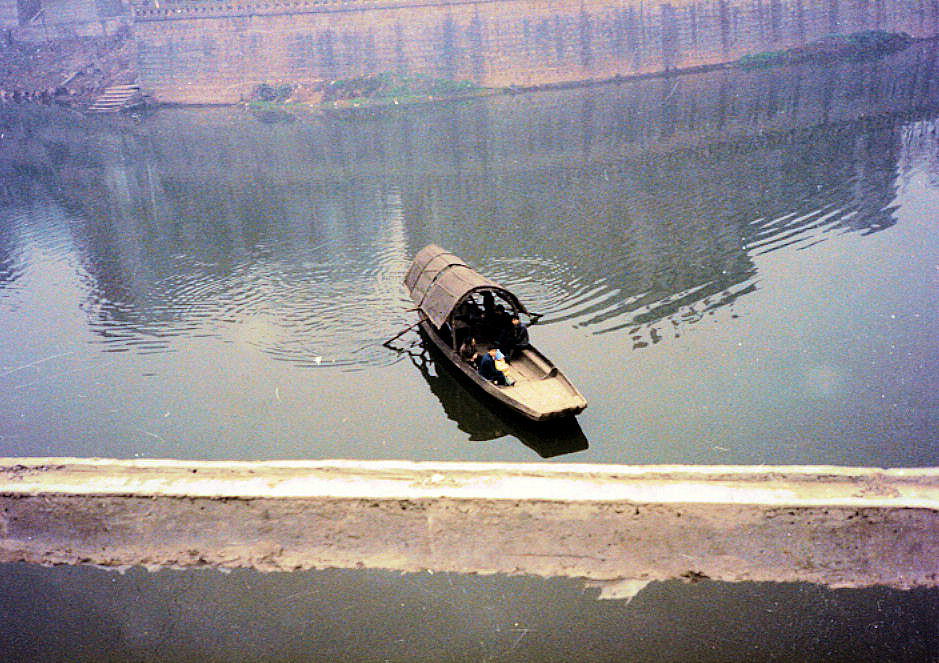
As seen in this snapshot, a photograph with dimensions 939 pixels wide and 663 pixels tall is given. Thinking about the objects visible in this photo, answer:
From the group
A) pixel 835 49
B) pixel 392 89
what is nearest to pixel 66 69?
pixel 392 89

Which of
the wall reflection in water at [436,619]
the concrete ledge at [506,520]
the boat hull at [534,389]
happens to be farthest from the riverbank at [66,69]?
the wall reflection in water at [436,619]

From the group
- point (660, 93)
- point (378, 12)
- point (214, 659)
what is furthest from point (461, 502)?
point (378, 12)

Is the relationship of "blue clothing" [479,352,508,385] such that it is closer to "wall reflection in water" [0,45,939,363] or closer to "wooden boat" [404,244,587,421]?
"wooden boat" [404,244,587,421]

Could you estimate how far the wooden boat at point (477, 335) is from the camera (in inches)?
445

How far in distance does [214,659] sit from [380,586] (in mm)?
1865

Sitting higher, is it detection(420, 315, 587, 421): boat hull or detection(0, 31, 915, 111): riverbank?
detection(0, 31, 915, 111): riverbank

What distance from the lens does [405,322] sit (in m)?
16.2

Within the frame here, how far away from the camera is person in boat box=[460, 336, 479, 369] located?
1282 cm

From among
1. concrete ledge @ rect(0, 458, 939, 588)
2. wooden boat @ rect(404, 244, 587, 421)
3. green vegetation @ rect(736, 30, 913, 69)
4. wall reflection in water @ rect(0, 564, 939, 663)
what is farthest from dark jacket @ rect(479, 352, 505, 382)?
green vegetation @ rect(736, 30, 913, 69)

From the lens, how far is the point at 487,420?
12.4 metres

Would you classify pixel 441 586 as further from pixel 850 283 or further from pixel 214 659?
pixel 850 283

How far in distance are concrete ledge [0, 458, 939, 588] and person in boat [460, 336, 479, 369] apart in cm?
408

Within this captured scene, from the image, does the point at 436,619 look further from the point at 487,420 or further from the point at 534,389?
the point at 487,420

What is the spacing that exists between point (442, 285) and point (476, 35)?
41.2m
